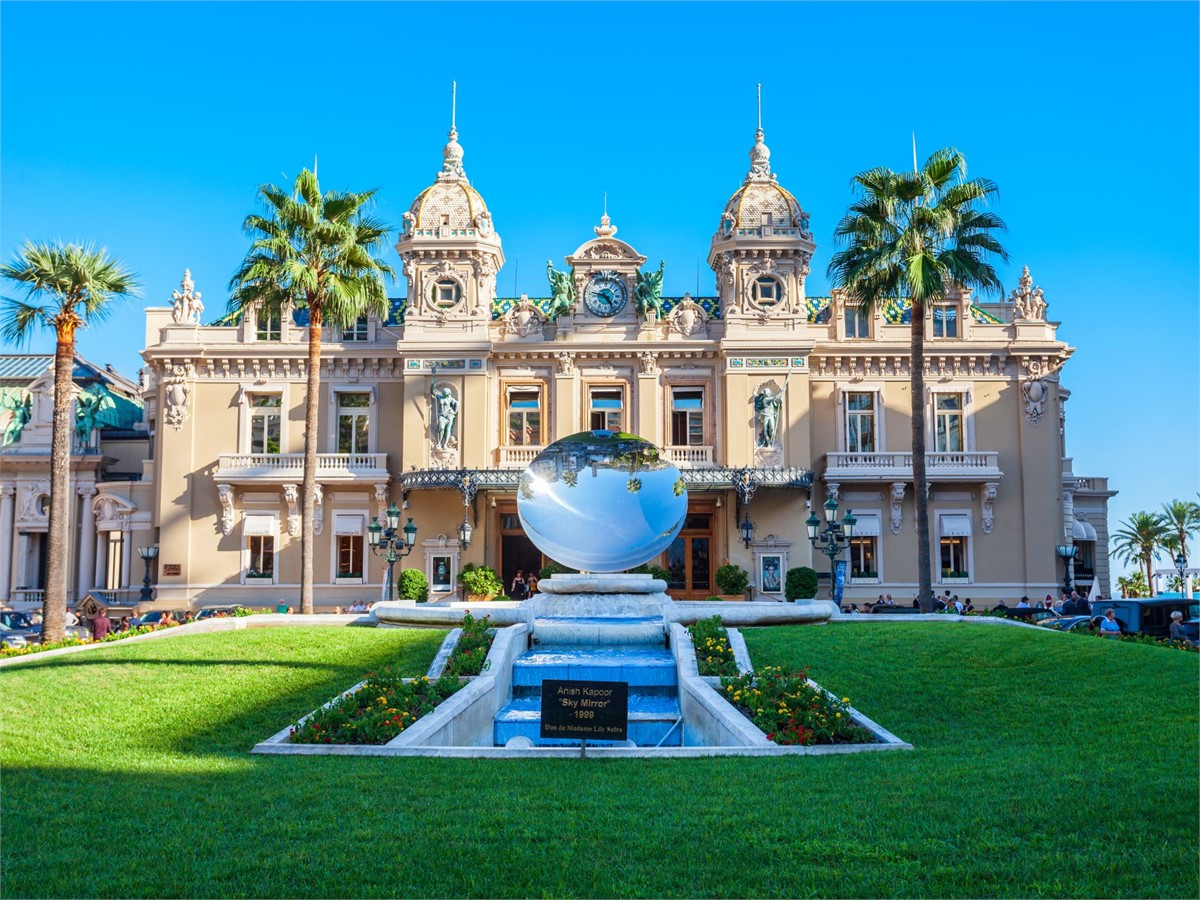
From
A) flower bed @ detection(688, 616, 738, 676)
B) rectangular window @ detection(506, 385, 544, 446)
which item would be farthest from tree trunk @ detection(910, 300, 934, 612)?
rectangular window @ detection(506, 385, 544, 446)

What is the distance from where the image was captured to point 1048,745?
12.7m

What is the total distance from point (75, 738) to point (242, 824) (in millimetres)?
6102

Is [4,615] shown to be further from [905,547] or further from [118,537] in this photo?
[905,547]

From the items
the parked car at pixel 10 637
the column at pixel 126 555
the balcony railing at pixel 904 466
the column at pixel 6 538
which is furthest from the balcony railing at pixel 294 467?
the balcony railing at pixel 904 466

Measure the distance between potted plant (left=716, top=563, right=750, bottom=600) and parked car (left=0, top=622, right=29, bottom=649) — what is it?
855 inches

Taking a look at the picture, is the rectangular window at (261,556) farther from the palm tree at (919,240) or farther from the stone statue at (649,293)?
the palm tree at (919,240)

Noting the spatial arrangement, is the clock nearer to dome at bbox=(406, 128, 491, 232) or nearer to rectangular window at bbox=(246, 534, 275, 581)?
dome at bbox=(406, 128, 491, 232)

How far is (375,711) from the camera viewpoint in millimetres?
15094

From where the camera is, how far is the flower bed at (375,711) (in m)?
14.3

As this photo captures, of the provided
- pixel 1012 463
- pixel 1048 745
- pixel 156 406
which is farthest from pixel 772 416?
pixel 1048 745

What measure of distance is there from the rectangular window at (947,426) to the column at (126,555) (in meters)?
32.2

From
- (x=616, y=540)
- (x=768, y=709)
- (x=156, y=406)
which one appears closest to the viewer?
(x=768, y=709)

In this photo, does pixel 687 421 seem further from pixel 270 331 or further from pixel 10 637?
pixel 10 637

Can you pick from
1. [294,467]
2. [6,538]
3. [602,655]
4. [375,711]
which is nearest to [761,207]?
[294,467]
